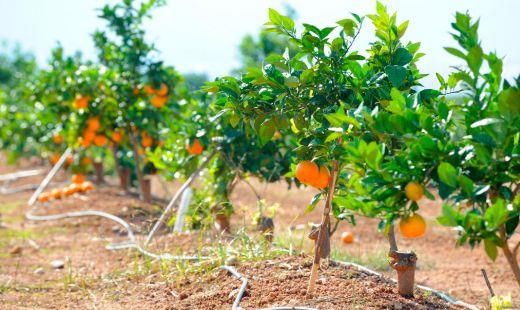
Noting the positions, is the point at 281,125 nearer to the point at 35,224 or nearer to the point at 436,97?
the point at 436,97

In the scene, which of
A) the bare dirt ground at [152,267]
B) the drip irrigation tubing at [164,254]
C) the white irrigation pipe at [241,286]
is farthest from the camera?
the bare dirt ground at [152,267]

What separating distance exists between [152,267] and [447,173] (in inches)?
94.1

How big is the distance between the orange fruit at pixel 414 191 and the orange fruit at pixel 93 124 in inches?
195

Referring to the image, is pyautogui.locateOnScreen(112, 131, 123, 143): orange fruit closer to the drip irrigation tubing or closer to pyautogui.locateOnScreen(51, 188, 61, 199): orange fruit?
the drip irrigation tubing

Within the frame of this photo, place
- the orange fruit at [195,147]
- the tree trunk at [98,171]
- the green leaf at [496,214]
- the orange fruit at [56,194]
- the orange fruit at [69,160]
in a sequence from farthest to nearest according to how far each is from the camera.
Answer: the tree trunk at [98,171] → the orange fruit at [69,160] → the orange fruit at [56,194] → the orange fruit at [195,147] → the green leaf at [496,214]

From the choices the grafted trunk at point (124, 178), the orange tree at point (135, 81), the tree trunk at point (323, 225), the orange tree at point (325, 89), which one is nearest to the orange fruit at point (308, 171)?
the orange tree at point (325, 89)

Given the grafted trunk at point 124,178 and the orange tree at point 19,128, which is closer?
the grafted trunk at point 124,178

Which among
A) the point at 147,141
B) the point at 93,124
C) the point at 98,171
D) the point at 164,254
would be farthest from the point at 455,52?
the point at 98,171

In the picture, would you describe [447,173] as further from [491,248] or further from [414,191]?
[491,248]

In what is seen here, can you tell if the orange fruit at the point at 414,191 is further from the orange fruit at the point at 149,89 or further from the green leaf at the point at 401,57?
the orange fruit at the point at 149,89

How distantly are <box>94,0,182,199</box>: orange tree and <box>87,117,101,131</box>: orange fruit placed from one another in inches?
6.8

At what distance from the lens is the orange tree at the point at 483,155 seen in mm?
1920

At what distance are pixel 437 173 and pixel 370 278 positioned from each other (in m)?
1.19

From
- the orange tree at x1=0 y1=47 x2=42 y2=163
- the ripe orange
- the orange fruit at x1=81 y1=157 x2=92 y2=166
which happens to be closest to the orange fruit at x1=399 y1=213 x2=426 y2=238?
the ripe orange
